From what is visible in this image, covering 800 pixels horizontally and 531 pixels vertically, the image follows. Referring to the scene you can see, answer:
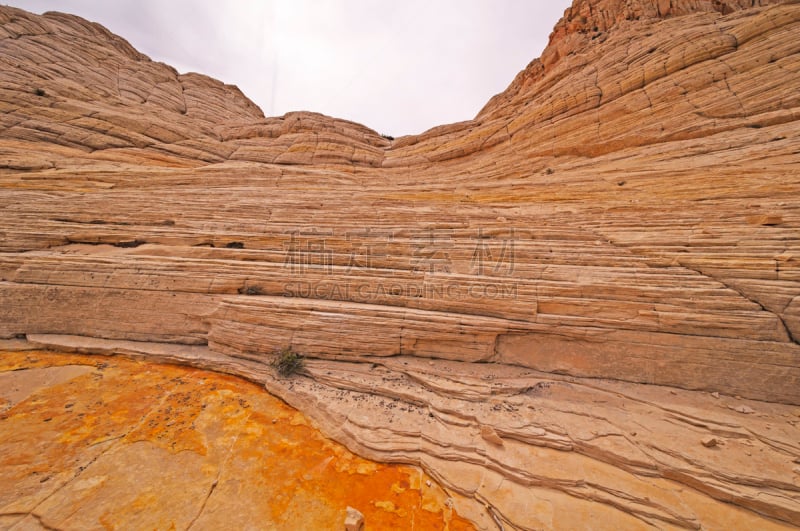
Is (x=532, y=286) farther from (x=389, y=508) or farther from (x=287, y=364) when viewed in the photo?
(x=287, y=364)

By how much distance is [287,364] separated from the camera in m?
7.72

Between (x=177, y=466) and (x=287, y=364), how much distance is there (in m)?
2.94

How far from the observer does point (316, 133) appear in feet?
79.2

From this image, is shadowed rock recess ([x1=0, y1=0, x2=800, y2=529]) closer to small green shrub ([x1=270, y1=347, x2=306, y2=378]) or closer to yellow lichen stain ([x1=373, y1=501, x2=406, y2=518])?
small green shrub ([x1=270, y1=347, x2=306, y2=378])

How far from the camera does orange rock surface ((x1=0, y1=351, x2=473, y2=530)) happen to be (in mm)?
4344

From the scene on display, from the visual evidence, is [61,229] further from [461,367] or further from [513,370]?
[513,370]

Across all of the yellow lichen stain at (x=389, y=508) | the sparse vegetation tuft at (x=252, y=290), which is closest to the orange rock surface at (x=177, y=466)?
the yellow lichen stain at (x=389, y=508)

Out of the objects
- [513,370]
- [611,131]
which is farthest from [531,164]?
[513,370]

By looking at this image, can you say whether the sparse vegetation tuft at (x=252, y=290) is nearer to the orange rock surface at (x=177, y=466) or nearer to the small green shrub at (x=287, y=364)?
the small green shrub at (x=287, y=364)

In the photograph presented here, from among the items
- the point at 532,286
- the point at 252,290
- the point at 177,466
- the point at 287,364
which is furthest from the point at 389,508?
the point at 252,290

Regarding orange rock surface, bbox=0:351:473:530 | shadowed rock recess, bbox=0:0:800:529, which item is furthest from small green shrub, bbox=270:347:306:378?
orange rock surface, bbox=0:351:473:530

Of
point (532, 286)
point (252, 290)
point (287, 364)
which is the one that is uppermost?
point (532, 286)

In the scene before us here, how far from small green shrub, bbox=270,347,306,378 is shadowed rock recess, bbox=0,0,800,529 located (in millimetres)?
246

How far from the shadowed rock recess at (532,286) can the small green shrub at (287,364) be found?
0.25 meters
